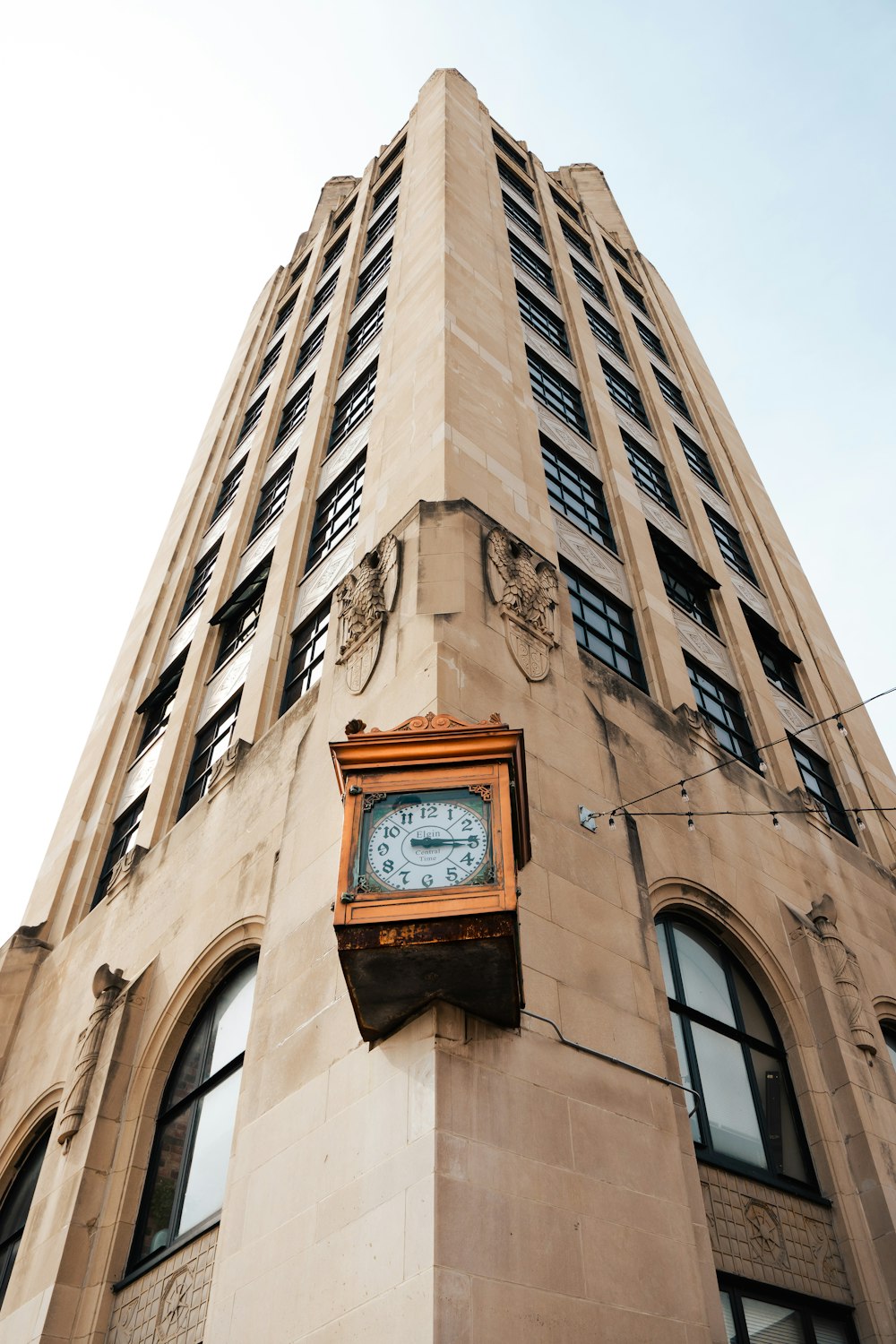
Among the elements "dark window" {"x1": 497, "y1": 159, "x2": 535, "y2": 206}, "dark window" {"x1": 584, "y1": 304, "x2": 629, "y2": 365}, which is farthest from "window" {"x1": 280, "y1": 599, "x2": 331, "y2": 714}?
"dark window" {"x1": 497, "y1": 159, "x2": 535, "y2": 206}

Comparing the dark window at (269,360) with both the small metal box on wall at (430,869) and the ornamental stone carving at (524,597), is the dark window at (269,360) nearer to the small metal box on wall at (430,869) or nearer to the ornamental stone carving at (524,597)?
the ornamental stone carving at (524,597)

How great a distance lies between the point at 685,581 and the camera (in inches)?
859

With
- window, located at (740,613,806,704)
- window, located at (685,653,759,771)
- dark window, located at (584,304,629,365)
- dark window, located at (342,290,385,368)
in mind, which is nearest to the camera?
window, located at (685,653,759,771)

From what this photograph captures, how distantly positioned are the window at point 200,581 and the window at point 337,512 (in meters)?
4.30

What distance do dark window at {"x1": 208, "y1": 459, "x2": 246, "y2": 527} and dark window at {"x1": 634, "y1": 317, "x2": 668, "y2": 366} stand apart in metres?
12.7

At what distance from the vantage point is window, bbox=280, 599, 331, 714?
57.3 ft

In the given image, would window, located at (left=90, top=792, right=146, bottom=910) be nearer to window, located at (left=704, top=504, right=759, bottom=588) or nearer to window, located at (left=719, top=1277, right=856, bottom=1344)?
window, located at (left=719, top=1277, right=856, bottom=1344)

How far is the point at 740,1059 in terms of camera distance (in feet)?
40.8

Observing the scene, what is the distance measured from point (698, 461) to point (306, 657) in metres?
14.7

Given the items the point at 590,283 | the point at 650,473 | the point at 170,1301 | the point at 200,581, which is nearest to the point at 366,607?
the point at 170,1301

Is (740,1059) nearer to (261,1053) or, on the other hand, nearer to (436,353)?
(261,1053)

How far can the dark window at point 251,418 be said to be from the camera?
31219 mm

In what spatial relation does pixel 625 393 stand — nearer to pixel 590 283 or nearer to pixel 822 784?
pixel 590 283

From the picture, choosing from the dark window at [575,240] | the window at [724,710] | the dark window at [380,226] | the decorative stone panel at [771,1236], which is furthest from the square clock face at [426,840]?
the dark window at [575,240]
